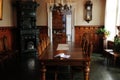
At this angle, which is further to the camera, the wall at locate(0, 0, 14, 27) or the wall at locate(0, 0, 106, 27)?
the wall at locate(0, 0, 106, 27)

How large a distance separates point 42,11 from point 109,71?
430 centimetres

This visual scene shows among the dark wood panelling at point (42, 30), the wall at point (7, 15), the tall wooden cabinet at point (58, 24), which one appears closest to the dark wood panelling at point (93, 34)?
the tall wooden cabinet at point (58, 24)

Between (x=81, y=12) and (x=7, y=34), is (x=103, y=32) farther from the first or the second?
(x=7, y=34)

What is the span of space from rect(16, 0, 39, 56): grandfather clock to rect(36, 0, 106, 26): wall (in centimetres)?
55

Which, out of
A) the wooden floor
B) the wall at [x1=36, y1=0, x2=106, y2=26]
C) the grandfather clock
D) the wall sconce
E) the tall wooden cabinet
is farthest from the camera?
the tall wooden cabinet

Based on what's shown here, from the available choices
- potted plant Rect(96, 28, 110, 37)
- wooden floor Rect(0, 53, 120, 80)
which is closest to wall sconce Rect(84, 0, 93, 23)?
potted plant Rect(96, 28, 110, 37)

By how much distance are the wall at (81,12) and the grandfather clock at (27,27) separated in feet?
1.82

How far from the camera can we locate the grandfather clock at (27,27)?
745 cm

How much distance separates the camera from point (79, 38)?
8.24 m

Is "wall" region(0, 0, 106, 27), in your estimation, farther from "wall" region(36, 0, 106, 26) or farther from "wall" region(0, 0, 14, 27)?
"wall" region(0, 0, 14, 27)

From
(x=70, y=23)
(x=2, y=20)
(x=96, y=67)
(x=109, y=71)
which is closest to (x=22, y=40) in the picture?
(x=2, y=20)

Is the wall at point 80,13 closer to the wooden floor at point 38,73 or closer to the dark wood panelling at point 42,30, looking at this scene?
the dark wood panelling at point 42,30

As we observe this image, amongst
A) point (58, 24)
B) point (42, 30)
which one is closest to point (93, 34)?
point (58, 24)

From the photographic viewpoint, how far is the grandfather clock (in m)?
7.45
